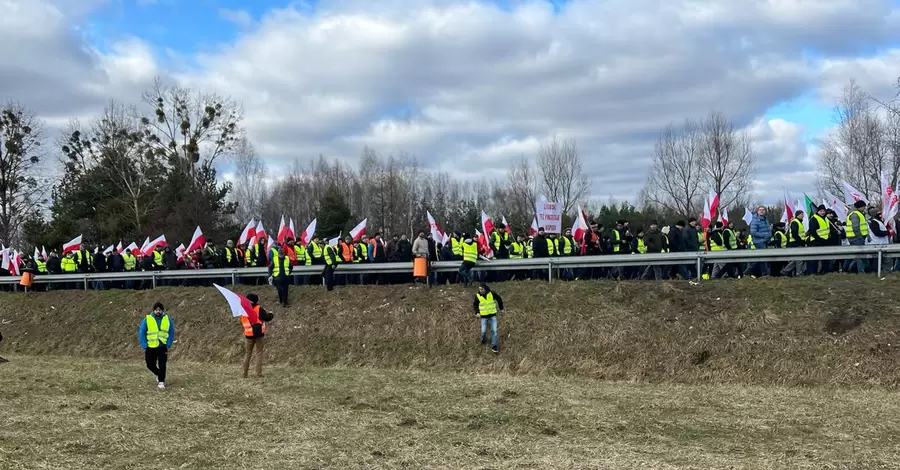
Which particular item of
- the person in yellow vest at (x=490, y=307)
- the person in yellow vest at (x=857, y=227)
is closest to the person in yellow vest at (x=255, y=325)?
the person in yellow vest at (x=490, y=307)

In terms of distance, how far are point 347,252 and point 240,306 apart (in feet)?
22.2

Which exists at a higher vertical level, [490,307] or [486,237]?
[486,237]

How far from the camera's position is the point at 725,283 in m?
15.5

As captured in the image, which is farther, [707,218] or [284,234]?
[284,234]

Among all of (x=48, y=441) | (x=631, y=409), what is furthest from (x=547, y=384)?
(x=48, y=441)

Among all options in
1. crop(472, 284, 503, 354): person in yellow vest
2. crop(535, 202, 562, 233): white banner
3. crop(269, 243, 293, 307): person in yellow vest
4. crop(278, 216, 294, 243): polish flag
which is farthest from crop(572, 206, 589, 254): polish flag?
crop(278, 216, 294, 243): polish flag

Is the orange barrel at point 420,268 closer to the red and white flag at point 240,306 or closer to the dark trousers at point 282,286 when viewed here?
the dark trousers at point 282,286

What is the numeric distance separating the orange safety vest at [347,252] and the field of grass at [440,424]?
635 centimetres

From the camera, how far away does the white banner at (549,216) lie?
18.5 metres

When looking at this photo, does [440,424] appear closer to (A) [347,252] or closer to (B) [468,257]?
(B) [468,257]

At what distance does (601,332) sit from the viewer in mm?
14852

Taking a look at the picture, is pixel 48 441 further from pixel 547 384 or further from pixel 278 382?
pixel 547 384

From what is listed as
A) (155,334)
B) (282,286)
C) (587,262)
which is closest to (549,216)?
(587,262)

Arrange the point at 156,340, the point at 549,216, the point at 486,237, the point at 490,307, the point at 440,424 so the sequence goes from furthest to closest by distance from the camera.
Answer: the point at 486,237
the point at 549,216
the point at 490,307
the point at 156,340
the point at 440,424
